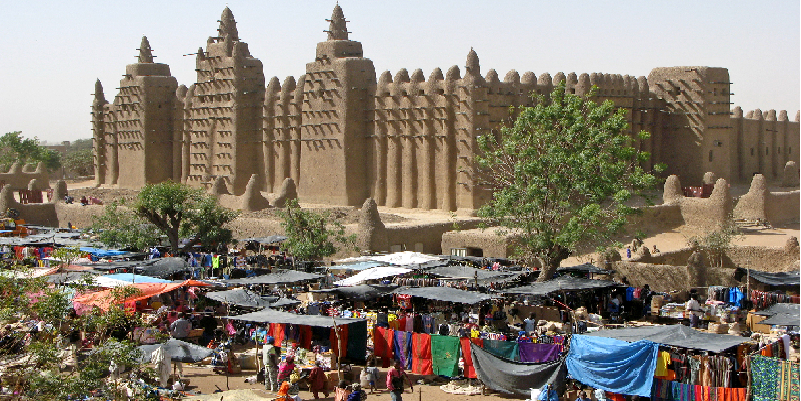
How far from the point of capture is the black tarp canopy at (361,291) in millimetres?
21172

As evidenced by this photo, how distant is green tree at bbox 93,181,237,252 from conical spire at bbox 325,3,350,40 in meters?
16.0

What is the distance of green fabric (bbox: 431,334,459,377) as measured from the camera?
1716 centimetres

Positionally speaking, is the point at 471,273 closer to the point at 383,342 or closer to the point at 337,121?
the point at 383,342

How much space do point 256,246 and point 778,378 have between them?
20.8m

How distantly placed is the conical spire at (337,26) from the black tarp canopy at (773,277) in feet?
86.9

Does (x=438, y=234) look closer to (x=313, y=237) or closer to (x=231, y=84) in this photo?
(x=313, y=237)

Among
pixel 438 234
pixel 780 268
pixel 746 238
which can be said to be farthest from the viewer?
pixel 746 238

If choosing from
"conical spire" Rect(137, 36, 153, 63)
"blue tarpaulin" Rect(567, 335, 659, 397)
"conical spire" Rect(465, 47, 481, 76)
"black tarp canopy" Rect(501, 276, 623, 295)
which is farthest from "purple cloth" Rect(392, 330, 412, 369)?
"conical spire" Rect(137, 36, 153, 63)

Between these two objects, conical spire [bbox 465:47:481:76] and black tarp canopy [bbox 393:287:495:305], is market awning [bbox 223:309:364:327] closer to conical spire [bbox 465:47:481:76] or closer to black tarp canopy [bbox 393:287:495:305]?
black tarp canopy [bbox 393:287:495:305]

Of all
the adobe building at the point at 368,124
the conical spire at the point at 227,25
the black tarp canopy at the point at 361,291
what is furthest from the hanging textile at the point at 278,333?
the conical spire at the point at 227,25

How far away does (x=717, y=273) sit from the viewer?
79.6ft

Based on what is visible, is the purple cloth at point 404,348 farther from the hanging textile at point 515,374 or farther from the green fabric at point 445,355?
the hanging textile at point 515,374

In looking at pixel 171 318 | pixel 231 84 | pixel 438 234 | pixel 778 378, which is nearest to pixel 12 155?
pixel 231 84

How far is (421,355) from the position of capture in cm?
1761
